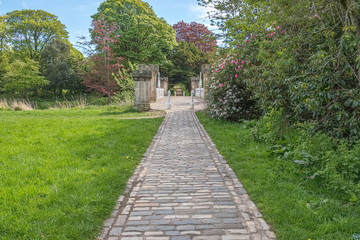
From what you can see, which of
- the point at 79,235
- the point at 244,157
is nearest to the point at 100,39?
the point at 244,157

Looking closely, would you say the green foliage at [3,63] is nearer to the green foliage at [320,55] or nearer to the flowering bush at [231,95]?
the flowering bush at [231,95]

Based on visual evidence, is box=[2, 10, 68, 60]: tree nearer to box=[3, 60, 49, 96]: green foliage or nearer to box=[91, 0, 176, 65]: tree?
box=[3, 60, 49, 96]: green foliage

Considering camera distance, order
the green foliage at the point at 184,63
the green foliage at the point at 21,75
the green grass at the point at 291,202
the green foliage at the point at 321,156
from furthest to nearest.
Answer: the green foliage at the point at 184,63 → the green foliage at the point at 21,75 → the green foliage at the point at 321,156 → the green grass at the point at 291,202

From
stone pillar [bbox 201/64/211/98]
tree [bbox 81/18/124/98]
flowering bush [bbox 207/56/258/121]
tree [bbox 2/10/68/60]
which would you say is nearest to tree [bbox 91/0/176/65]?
tree [bbox 81/18/124/98]

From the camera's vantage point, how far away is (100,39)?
81.8 ft

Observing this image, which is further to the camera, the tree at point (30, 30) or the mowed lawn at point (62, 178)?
the tree at point (30, 30)

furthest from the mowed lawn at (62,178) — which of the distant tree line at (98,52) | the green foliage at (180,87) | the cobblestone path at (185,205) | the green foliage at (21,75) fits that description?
the green foliage at (180,87)

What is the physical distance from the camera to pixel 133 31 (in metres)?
26.5

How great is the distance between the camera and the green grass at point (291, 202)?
2936 millimetres

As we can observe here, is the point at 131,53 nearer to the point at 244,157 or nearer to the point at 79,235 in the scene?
the point at 244,157

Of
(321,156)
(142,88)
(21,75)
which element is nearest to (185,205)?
(321,156)

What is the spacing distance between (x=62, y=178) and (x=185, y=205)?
6.95 feet

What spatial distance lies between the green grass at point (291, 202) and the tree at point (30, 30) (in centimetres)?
3711

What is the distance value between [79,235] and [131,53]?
25614 mm
